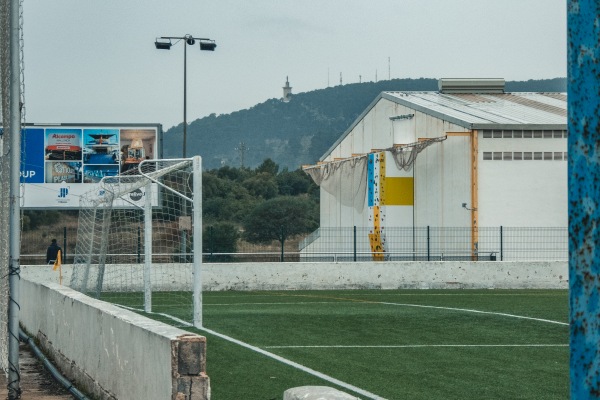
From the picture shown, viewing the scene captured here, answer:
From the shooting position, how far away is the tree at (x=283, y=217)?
7550 centimetres

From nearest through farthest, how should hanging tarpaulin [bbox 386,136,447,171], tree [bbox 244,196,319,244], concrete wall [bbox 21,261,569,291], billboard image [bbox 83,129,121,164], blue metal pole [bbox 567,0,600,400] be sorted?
blue metal pole [bbox 567,0,600,400] → concrete wall [bbox 21,261,569,291] → hanging tarpaulin [bbox 386,136,447,171] → billboard image [bbox 83,129,121,164] → tree [bbox 244,196,319,244]

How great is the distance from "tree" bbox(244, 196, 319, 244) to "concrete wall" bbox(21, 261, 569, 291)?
1451 inches

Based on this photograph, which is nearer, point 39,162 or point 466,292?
point 466,292

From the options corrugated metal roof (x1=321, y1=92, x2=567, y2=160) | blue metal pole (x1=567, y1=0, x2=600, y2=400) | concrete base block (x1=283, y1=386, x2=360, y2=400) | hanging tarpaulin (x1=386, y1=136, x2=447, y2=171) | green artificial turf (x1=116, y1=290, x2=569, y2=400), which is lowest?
green artificial turf (x1=116, y1=290, x2=569, y2=400)

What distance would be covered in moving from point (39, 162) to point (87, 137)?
2152mm

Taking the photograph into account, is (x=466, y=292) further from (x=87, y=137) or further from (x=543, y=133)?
(x=87, y=137)

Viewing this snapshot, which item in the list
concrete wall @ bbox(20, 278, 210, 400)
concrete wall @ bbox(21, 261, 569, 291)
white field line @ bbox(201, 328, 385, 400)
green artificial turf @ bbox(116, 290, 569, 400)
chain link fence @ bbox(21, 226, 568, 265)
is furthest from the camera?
chain link fence @ bbox(21, 226, 568, 265)

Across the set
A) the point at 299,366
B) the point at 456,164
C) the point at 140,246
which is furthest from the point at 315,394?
the point at 456,164

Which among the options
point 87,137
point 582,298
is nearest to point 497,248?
point 87,137

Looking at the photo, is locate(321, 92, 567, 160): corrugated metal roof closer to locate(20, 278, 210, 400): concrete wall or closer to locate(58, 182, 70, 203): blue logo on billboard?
locate(58, 182, 70, 203): blue logo on billboard

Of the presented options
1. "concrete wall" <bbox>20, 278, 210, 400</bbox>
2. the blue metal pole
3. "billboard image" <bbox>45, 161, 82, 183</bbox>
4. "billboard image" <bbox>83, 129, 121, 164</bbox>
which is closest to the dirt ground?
"concrete wall" <bbox>20, 278, 210, 400</bbox>

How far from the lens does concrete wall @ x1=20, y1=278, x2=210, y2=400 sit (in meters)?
7.27

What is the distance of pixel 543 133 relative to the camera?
4041 centimetres

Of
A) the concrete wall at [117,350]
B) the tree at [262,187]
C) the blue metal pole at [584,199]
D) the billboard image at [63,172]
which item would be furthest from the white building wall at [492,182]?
the tree at [262,187]
